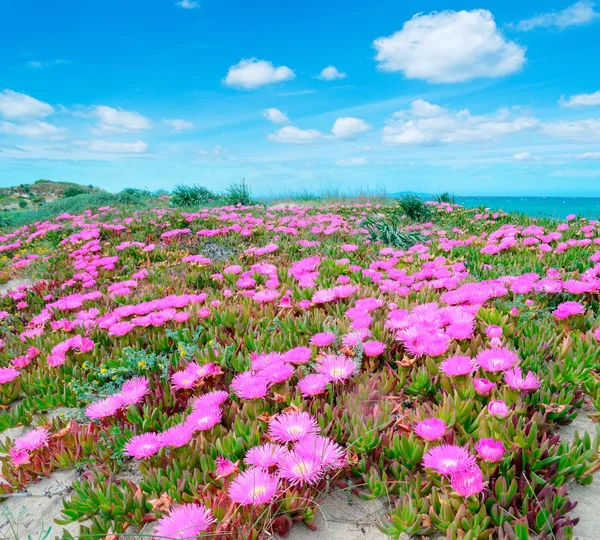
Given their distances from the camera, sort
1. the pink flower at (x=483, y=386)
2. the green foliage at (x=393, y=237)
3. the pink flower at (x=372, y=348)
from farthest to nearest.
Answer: the green foliage at (x=393, y=237)
the pink flower at (x=372, y=348)
the pink flower at (x=483, y=386)

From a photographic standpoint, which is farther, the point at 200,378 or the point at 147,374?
the point at 147,374

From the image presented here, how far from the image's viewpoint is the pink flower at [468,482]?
140 cm

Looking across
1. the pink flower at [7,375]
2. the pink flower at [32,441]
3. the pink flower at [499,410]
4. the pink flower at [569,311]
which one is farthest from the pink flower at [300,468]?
the pink flower at [7,375]

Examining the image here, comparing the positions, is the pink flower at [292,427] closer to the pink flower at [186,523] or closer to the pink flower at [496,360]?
the pink flower at [186,523]

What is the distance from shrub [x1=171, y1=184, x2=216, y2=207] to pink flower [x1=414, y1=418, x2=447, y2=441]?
12.5 m

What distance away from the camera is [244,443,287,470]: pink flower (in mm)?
1543

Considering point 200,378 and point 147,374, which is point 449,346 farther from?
point 147,374

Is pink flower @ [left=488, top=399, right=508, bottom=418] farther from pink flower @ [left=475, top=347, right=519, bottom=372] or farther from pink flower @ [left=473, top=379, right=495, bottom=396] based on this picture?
pink flower @ [left=475, top=347, right=519, bottom=372]

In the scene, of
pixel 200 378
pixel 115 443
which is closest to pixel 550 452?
pixel 200 378

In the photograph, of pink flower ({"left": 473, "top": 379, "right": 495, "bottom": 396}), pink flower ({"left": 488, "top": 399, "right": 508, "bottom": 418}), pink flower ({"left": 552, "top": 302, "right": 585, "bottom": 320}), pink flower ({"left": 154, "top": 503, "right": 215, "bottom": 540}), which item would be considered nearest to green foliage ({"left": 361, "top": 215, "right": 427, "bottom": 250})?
pink flower ({"left": 552, "top": 302, "right": 585, "bottom": 320})

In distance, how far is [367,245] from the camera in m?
5.91

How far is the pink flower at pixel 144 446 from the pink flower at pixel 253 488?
0.40m

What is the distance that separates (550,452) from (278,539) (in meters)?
1.00

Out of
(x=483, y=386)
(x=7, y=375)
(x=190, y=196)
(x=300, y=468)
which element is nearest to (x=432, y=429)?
(x=483, y=386)
